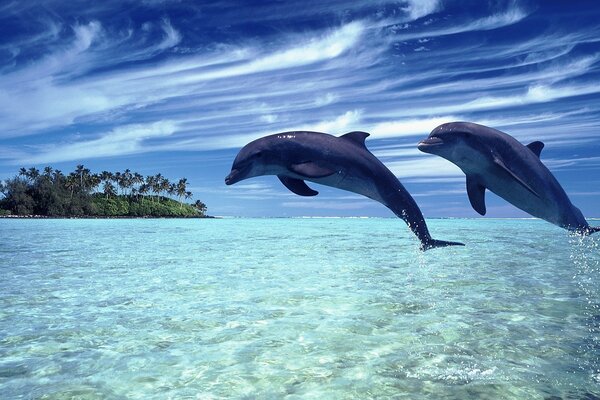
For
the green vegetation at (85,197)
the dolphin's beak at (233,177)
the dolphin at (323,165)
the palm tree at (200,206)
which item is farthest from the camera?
the palm tree at (200,206)

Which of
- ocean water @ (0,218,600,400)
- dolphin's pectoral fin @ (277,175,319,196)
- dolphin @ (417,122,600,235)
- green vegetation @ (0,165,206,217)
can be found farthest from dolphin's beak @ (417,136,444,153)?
green vegetation @ (0,165,206,217)

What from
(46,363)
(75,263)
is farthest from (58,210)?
(46,363)

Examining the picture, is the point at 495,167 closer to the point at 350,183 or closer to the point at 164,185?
the point at 350,183

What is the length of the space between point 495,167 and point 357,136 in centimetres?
192

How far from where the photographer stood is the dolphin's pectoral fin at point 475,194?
20.5 ft

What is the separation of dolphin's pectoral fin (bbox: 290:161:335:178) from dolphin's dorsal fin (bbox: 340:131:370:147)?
1051mm

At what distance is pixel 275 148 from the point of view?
621 centimetres

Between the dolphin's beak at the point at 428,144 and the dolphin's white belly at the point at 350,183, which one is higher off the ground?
the dolphin's beak at the point at 428,144

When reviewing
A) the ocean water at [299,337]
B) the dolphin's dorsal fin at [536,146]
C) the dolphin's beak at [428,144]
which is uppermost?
the dolphin's dorsal fin at [536,146]

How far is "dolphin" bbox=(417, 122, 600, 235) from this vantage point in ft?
20.1

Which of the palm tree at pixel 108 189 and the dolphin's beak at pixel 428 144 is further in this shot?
the palm tree at pixel 108 189

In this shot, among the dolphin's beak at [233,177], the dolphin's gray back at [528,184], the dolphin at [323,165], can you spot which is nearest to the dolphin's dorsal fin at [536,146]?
the dolphin's gray back at [528,184]

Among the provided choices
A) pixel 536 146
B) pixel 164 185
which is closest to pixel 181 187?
pixel 164 185

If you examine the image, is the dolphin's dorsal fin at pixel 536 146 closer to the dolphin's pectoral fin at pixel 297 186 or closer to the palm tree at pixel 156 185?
the dolphin's pectoral fin at pixel 297 186
